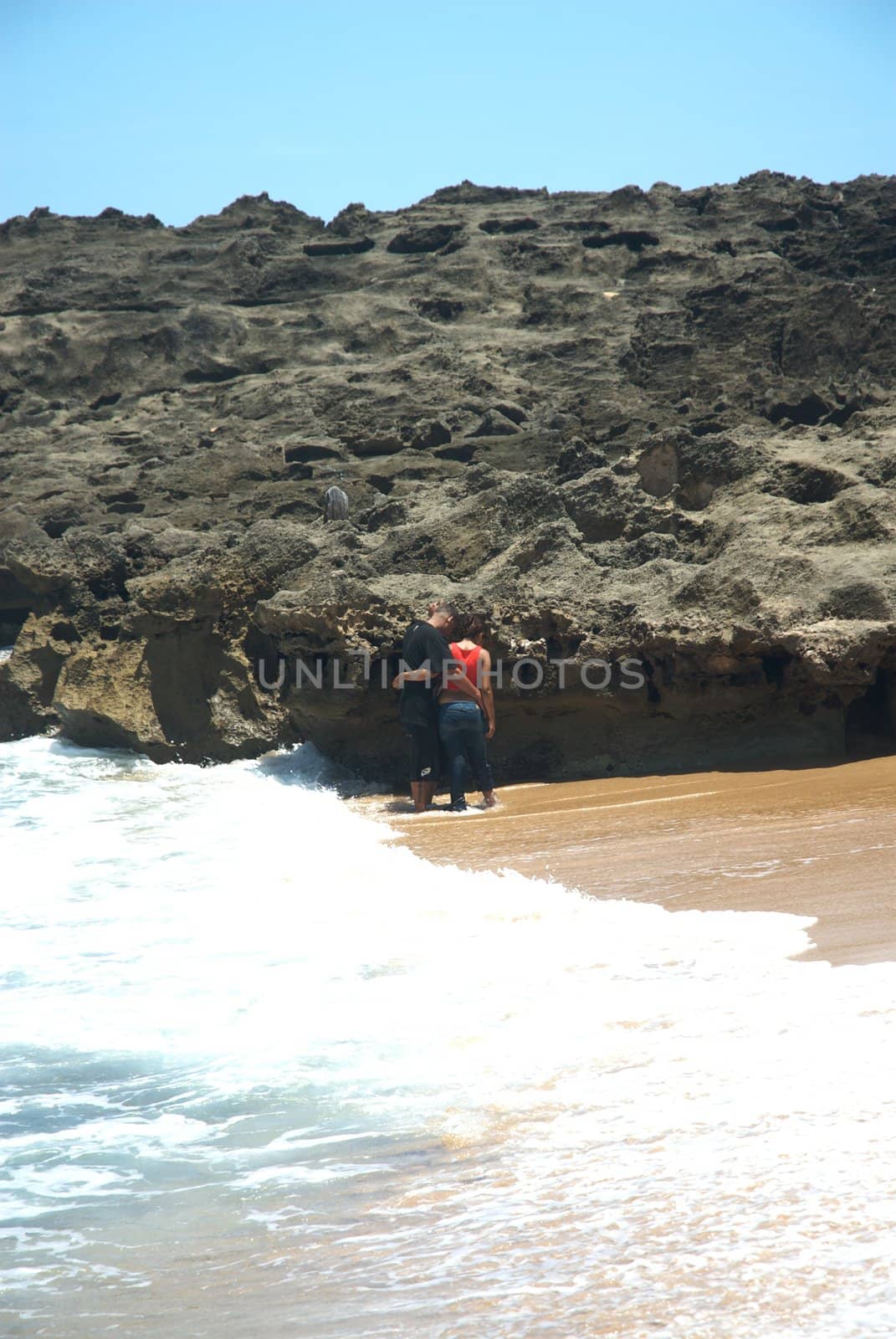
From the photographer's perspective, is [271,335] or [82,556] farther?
[271,335]

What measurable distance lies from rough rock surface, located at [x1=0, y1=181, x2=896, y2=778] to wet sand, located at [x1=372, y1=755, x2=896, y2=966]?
30.1 inches

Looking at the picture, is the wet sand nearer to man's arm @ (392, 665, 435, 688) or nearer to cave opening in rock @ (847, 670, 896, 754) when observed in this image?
cave opening in rock @ (847, 670, 896, 754)

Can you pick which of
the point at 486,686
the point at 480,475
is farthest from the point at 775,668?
the point at 480,475

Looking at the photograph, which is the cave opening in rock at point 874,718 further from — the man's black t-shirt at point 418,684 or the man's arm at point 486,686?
the man's black t-shirt at point 418,684

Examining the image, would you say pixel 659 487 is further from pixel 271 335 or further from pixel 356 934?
pixel 271 335

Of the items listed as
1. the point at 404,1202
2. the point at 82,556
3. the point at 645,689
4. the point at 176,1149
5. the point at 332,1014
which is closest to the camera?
the point at 404,1202

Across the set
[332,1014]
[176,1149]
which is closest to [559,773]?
[332,1014]

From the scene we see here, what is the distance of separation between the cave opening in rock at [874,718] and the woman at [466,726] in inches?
88.8

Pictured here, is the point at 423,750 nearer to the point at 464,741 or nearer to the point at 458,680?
the point at 464,741

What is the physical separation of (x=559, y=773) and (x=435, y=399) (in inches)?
225

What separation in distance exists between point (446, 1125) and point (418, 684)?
16.3 feet

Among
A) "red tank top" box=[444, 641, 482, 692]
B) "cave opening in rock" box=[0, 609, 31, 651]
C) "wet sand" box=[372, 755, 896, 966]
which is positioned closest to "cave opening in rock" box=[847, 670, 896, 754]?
"wet sand" box=[372, 755, 896, 966]

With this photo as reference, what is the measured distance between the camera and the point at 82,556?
1043cm

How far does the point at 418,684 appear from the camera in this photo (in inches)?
306
